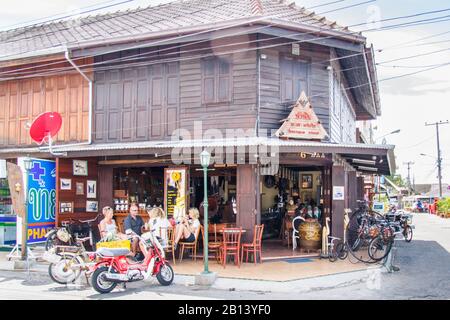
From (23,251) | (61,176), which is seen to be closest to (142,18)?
(61,176)

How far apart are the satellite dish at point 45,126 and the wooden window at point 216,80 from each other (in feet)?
15.7

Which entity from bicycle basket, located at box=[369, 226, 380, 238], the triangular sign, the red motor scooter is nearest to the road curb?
the red motor scooter

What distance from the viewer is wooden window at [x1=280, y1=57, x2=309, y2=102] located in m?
14.3

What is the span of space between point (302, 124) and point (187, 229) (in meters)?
4.20

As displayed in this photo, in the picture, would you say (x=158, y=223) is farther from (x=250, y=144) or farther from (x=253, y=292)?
(x=253, y=292)

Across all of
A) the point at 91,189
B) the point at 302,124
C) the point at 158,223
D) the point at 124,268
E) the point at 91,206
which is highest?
the point at 302,124

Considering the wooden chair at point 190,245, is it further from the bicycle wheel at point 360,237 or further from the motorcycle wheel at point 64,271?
the bicycle wheel at point 360,237

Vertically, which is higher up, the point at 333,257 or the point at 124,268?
the point at 124,268

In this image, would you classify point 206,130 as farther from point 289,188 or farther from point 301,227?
point 289,188

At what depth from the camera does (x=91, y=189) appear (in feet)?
50.8

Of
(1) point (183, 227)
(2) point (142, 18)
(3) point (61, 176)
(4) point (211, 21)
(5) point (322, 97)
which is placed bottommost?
(1) point (183, 227)

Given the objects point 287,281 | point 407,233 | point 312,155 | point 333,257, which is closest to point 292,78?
point 312,155

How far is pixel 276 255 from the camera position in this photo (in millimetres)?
14195

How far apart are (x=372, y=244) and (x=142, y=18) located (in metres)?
10.7
